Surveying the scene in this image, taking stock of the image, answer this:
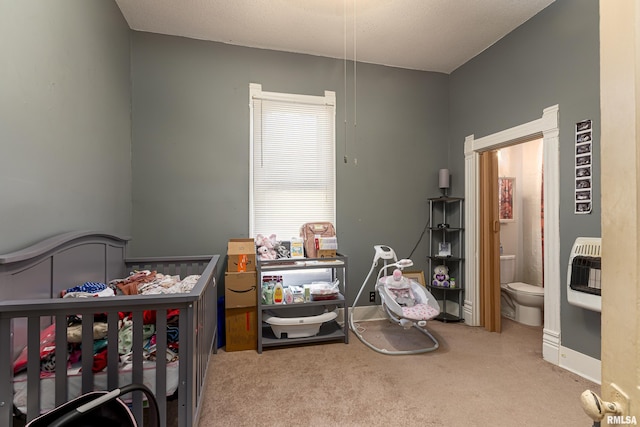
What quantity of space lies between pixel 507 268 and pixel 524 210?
83cm

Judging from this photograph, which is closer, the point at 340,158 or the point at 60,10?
the point at 60,10

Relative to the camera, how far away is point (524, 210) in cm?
405

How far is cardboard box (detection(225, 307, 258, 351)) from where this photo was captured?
253cm

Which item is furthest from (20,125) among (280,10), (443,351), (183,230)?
(443,351)

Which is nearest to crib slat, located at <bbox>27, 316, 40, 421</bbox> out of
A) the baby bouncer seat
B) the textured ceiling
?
the baby bouncer seat

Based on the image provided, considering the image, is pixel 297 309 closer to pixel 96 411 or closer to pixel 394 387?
pixel 394 387

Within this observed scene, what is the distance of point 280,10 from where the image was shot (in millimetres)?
2473

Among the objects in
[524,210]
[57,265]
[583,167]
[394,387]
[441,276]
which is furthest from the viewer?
[524,210]

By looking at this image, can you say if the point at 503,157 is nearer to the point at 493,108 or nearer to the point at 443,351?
the point at 493,108

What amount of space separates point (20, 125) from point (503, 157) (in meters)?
4.63

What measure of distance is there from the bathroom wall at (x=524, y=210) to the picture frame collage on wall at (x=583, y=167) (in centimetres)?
188

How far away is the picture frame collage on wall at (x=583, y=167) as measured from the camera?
2.11 m

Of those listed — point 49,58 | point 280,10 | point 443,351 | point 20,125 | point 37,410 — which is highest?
point 280,10

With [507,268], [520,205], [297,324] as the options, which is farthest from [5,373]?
[520,205]
